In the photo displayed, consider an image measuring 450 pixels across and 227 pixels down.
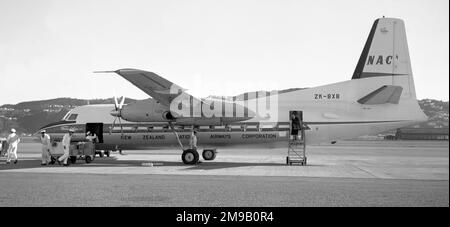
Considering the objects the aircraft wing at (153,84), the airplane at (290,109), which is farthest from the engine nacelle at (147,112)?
the aircraft wing at (153,84)

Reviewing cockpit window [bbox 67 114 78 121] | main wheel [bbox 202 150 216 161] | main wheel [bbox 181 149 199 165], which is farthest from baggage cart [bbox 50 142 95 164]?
main wheel [bbox 202 150 216 161]

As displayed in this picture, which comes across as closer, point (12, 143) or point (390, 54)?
point (390, 54)

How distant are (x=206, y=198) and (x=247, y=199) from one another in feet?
3.18

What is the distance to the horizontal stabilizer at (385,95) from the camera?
830 inches

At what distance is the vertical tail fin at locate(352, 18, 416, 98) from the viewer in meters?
21.5

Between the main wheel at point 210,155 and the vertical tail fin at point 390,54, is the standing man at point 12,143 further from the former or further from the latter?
the vertical tail fin at point 390,54

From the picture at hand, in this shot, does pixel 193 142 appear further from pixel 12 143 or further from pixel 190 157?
pixel 12 143

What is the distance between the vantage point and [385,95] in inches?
838

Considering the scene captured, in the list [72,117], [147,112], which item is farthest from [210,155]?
[72,117]

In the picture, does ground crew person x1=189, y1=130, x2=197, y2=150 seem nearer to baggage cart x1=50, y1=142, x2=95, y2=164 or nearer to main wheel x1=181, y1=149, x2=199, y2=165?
main wheel x1=181, y1=149, x2=199, y2=165

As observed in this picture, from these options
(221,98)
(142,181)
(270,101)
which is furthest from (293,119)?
(142,181)

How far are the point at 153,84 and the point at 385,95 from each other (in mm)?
11207

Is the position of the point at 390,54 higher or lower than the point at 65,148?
higher
